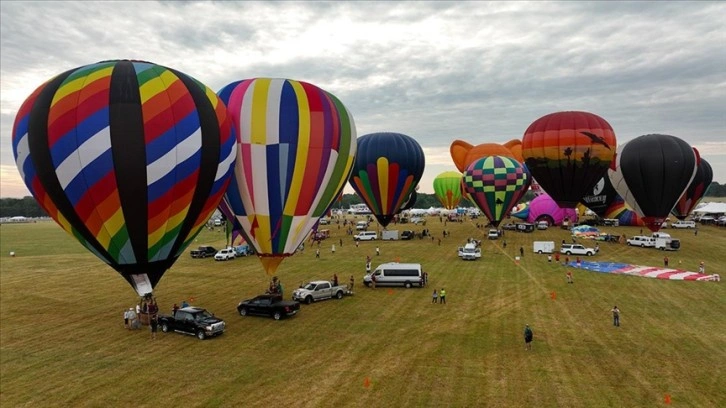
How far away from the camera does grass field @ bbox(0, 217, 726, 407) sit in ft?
48.0

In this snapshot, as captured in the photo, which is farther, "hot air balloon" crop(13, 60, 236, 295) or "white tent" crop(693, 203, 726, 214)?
"white tent" crop(693, 203, 726, 214)

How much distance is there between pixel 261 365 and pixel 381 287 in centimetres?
1423

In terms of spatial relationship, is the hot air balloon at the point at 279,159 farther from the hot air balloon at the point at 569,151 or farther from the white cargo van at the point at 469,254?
the hot air balloon at the point at 569,151

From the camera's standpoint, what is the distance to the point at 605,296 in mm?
26781

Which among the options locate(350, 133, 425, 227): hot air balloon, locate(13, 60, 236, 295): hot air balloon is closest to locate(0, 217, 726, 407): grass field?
locate(13, 60, 236, 295): hot air balloon

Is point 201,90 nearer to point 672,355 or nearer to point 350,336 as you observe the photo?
point 350,336

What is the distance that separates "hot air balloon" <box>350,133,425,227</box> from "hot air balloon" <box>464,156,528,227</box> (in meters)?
7.33

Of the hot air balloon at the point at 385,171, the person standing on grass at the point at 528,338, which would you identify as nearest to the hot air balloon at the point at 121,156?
the person standing on grass at the point at 528,338

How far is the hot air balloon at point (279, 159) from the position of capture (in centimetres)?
2189

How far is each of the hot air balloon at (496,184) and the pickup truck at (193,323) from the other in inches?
1460

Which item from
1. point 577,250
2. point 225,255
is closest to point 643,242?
point 577,250

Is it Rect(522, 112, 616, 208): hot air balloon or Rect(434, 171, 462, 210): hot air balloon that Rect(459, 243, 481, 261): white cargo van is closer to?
Rect(522, 112, 616, 208): hot air balloon

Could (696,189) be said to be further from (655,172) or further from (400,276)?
(400,276)

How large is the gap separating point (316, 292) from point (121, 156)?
13.1 meters
